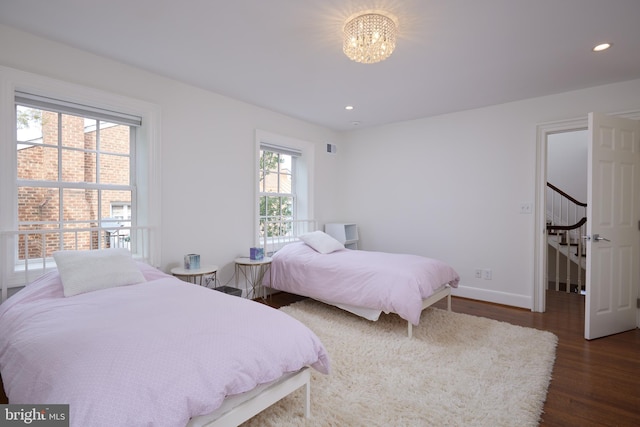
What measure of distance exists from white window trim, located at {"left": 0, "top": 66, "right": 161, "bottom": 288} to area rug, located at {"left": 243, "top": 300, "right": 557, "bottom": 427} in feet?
5.98

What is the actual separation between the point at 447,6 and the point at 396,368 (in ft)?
7.73

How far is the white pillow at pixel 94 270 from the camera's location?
1978 mm

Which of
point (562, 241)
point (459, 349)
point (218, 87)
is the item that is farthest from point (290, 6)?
point (562, 241)

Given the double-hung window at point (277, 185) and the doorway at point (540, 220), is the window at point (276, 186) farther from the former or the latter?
the doorway at point (540, 220)

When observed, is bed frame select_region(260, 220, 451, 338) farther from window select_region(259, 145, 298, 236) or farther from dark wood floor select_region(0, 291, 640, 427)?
dark wood floor select_region(0, 291, 640, 427)

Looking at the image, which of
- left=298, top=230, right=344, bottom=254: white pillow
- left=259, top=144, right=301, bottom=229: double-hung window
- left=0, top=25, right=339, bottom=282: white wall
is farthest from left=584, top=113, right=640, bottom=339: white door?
left=0, top=25, right=339, bottom=282: white wall

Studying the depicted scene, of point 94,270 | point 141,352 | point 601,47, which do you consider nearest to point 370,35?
point 601,47

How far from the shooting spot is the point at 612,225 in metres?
2.86

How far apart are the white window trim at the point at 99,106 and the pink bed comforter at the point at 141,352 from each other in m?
0.84

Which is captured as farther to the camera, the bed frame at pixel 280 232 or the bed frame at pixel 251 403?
the bed frame at pixel 280 232

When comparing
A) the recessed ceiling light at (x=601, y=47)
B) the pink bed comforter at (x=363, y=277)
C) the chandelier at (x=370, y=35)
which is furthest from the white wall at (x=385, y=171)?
the chandelier at (x=370, y=35)

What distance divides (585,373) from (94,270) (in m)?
3.39

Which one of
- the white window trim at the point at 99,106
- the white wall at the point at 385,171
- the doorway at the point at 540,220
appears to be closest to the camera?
the white window trim at the point at 99,106

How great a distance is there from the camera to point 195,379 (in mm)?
1180
